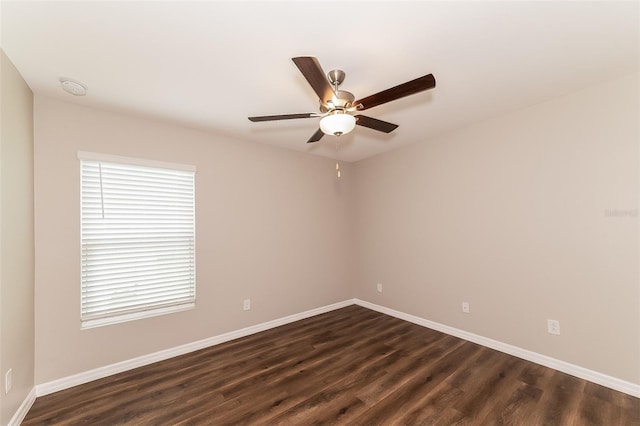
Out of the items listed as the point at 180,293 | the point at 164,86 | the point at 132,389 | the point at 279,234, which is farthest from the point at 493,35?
the point at 132,389

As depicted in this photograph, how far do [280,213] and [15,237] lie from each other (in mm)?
2535

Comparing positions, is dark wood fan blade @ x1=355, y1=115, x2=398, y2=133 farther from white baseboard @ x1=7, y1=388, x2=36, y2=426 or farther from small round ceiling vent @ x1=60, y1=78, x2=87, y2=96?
white baseboard @ x1=7, y1=388, x2=36, y2=426

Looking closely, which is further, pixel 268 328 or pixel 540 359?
pixel 268 328

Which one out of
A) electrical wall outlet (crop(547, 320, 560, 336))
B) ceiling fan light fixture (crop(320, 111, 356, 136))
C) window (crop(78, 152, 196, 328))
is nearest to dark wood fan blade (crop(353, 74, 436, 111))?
ceiling fan light fixture (crop(320, 111, 356, 136))

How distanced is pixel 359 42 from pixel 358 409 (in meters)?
2.59

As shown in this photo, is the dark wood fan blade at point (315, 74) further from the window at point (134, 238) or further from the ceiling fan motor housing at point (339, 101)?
the window at point (134, 238)

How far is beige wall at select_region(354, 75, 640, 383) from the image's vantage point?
89.8 inches

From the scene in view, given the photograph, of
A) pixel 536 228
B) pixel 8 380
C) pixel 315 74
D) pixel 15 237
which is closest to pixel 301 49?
pixel 315 74

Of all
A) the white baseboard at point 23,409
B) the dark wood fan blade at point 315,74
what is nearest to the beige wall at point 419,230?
the white baseboard at point 23,409

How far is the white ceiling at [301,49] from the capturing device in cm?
154

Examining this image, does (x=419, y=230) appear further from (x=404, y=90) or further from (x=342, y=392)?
(x=404, y=90)

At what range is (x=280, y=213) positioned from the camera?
3.92 meters

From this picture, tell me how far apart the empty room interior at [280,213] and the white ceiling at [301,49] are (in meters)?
0.02

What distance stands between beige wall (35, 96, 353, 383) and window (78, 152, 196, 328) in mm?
83
